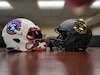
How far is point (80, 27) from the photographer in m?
1.26

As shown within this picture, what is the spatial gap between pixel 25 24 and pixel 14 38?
122 mm

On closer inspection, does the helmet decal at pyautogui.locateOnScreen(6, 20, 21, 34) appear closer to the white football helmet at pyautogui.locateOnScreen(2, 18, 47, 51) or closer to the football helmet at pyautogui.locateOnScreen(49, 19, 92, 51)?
the white football helmet at pyautogui.locateOnScreen(2, 18, 47, 51)

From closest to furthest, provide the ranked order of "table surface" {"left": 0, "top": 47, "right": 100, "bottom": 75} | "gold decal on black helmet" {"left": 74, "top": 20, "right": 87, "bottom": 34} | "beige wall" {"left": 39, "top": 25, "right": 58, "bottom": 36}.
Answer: "table surface" {"left": 0, "top": 47, "right": 100, "bottom": 75}
"gold decal on black helmet" {"left": 74, "top": 20, "right": 87, "bottom": 34}
"beige wall" {"left": 39, "top": 25, "right": 58, "bottom": 36}

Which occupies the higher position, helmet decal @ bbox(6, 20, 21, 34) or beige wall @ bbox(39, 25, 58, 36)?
helmet decal @ bbox(6, 20, 21, 34)

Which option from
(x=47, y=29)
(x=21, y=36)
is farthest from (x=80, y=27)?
(x=47, y=29)

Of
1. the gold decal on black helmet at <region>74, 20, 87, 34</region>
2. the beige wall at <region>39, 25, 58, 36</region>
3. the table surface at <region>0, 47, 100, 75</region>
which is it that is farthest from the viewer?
the beige wall at <region>39, 25, 58, 36</region>

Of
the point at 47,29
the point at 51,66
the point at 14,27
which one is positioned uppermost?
the point at 14,27

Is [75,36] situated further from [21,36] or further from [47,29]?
[47,29]

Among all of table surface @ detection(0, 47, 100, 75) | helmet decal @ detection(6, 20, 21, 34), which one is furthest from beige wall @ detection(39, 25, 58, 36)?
table surface @ detection(0, 47, 100, 75)

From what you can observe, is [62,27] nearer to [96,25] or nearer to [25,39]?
[25,39]

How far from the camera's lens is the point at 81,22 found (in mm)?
1261

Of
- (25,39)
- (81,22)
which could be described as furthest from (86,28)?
(25,39)

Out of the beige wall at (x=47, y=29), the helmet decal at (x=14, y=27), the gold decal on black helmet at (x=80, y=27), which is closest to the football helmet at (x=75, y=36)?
the gold decal on black helmet at (x=80, y=27)

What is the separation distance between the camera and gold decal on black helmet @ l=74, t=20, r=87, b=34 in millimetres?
1251
